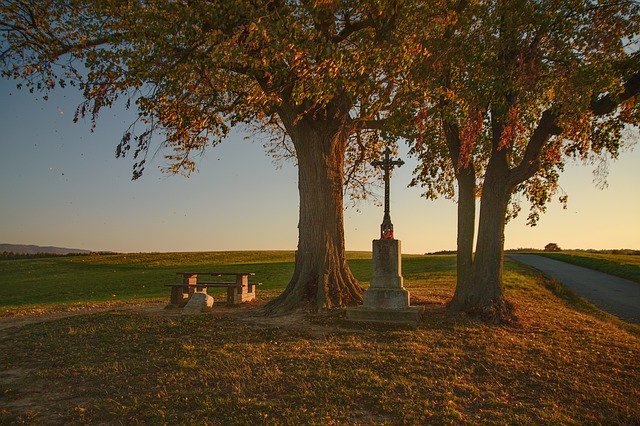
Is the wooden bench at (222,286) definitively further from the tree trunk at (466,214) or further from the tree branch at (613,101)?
the tree branch at (613,101)

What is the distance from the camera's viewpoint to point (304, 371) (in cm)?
915

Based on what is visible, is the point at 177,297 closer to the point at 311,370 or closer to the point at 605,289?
the point at 311,370

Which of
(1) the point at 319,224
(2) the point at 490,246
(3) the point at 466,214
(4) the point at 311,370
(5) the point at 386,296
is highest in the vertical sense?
(3) the point at 466,214

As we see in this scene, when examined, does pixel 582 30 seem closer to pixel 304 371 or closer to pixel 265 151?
pixel 304 371

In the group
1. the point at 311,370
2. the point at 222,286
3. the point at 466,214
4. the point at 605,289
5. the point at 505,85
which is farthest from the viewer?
the point at 605,289

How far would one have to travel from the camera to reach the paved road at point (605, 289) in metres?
20.7

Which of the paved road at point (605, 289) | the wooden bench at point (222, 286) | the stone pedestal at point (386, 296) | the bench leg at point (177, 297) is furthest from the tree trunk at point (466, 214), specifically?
the bench leg at point (177, 297)

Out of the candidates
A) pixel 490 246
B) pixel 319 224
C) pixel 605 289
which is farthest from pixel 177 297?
pixel 605 289

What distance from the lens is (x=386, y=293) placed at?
13.8 meters

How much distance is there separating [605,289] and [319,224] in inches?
703

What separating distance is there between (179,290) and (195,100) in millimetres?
5946

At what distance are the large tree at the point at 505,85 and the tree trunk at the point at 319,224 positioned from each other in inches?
112

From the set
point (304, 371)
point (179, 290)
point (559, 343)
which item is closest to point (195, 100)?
point (179, 290)

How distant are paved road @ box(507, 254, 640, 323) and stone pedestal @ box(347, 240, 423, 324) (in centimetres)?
937
